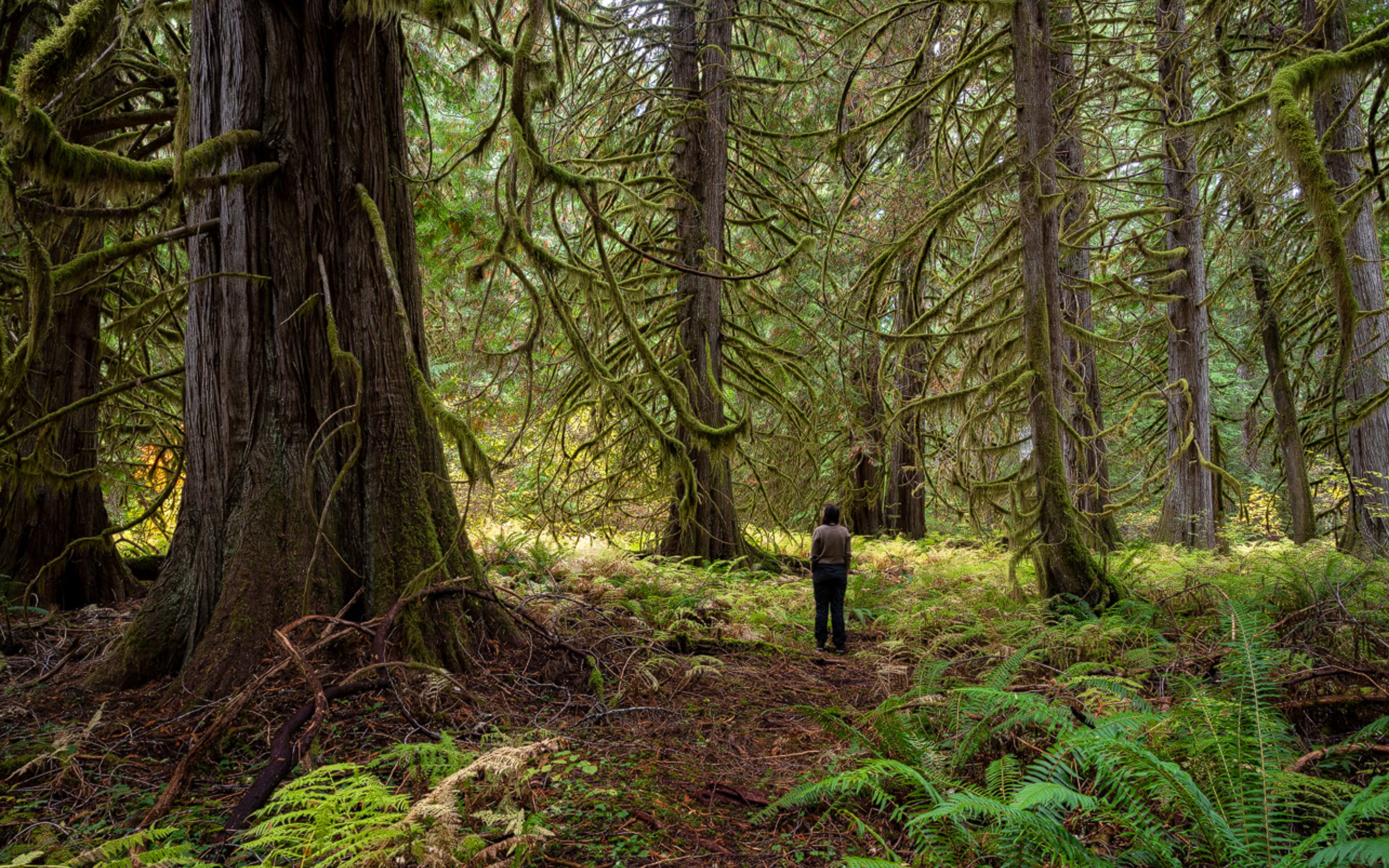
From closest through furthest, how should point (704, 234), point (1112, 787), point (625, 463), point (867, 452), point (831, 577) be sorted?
point (1112, 787) < point (831, 577) < point (704, 234) < point (625, 463) < point (867, 452)

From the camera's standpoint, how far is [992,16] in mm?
6449

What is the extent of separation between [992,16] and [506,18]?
5.81 metres

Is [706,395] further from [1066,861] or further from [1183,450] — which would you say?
[1066,861]

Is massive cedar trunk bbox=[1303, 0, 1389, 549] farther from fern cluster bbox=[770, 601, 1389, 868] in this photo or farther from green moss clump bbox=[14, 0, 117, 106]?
green moss clump bbox=[14, 0, 117, 106]

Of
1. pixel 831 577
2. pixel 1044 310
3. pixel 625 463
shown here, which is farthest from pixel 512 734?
pixel 625 463

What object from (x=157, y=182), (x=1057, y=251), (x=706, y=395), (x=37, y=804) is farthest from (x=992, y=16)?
(x=37, y=804)

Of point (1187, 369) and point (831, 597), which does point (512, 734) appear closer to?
point (831, 597)

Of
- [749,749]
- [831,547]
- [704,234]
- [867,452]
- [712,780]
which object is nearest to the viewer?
[712,780]

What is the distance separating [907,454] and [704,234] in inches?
253

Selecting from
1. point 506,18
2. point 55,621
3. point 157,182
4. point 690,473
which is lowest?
point 55,621

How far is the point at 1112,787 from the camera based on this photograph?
283 centimetres

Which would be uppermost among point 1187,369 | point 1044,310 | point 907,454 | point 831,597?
point 1187,369

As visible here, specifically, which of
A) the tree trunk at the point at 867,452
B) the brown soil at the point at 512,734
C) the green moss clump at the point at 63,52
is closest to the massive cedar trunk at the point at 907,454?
the tree trunk at the point at 867,452

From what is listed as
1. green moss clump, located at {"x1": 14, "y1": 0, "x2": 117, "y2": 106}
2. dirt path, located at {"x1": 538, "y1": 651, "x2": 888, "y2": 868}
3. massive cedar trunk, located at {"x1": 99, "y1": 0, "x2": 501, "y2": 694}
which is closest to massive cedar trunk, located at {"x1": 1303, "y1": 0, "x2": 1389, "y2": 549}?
dirt path, located at {"x1": 538, "y1": 651, "x2": 888, "y2": 868}
